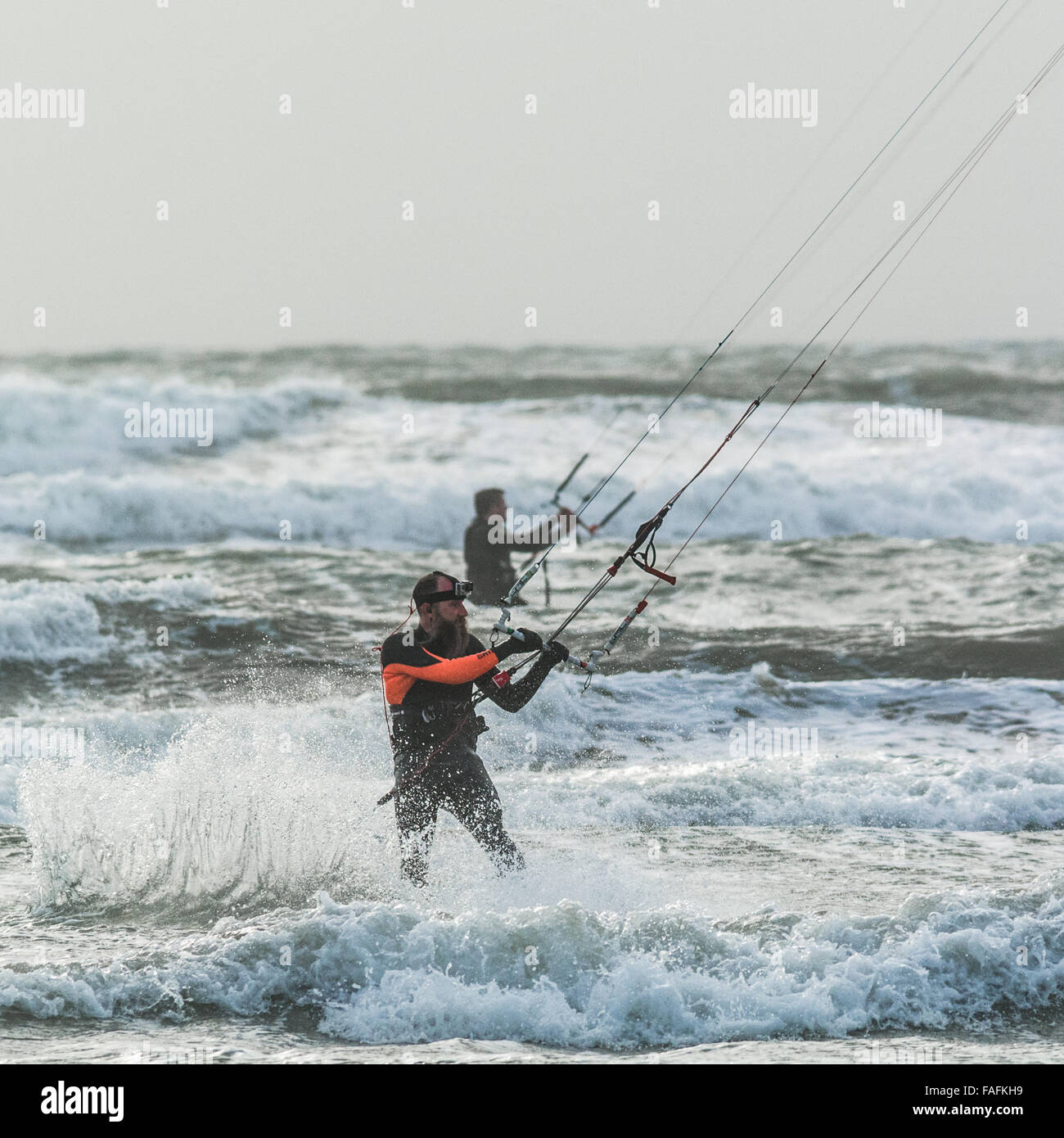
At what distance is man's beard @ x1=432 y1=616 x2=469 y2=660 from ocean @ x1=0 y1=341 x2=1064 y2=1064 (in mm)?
1190

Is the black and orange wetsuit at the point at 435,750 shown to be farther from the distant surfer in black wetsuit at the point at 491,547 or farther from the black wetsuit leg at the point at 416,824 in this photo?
the distant surfer in black wetsuit at the point at 491,547

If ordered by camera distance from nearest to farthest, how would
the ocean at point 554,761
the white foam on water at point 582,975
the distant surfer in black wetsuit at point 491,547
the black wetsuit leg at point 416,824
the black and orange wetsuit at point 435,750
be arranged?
1. the white foam on water at point 582,975
2. the ocean at point 554,761
3. the black and orange wetsuit at point 435,750
4. the black wetsuit leg at point 416,824
5. the distant surfer in black wetsuit at point 491,547

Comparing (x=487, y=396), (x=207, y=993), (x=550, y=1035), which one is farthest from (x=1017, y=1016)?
(x=487, y=396)

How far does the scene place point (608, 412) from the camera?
A: 30.8 meters

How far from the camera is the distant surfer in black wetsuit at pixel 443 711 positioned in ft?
20.6

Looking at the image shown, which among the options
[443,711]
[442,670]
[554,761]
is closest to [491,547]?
[554,761]

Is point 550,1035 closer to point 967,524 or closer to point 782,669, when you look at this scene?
point 782,669

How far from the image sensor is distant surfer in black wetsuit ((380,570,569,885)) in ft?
20.6

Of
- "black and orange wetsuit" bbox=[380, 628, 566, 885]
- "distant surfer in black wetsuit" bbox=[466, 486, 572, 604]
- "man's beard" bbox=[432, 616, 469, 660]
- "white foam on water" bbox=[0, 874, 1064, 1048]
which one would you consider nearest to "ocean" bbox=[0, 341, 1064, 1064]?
"white foam on water" bbox=[0, 874, 1064, 1048]

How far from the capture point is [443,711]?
649 centimetres

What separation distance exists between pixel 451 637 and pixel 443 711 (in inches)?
15.3

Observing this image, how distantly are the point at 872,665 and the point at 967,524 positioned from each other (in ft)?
33.0

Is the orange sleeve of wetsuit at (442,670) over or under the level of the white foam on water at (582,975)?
over

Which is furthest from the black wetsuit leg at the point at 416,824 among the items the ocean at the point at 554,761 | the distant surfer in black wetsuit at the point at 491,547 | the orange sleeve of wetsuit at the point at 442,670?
the distant surfer in black wetsuit at the point at 491,547
